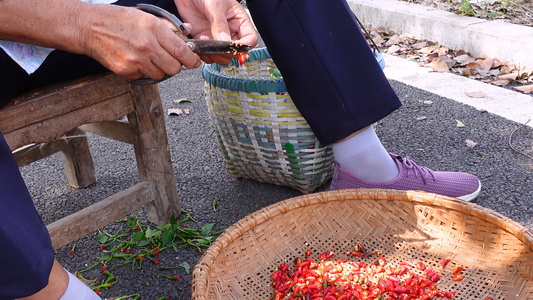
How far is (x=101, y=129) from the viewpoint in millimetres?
2102

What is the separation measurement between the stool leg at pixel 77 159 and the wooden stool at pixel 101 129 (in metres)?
0.04

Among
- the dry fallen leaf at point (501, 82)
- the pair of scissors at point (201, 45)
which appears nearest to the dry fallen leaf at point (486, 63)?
the dry fallen leaf at point (501, 82)

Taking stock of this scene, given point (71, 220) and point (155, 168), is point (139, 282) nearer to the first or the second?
point (71, 220)

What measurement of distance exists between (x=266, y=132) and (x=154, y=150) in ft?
1.39

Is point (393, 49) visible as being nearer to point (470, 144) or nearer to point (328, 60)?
point (470, 144)

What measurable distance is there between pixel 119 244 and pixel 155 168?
0.32 m

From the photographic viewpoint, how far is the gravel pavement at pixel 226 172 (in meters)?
1.86

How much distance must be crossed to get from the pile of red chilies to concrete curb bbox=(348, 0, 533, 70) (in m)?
2.17

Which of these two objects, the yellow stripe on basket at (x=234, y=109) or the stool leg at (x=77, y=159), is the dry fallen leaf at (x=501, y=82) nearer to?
the yellow stripe on basket at (x=234, y=109)

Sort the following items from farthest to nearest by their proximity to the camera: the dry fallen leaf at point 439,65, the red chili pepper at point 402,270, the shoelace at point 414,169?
the dry fallen leaf at point 439,65 < the shoelace at point 414,169 < the red chili pepper at point 402,270

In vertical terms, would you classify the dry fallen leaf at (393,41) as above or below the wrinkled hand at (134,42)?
below

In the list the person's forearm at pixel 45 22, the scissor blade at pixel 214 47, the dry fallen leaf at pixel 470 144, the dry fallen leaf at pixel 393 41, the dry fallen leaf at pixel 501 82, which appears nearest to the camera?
the person's forearm at pixel 45 22

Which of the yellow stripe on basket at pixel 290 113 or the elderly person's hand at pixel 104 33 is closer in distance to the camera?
the elderly person's hand at pixel 104 33

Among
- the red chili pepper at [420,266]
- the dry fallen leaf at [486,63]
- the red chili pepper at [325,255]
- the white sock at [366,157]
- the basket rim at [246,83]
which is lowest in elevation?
the red chili pepper at [420,266]
